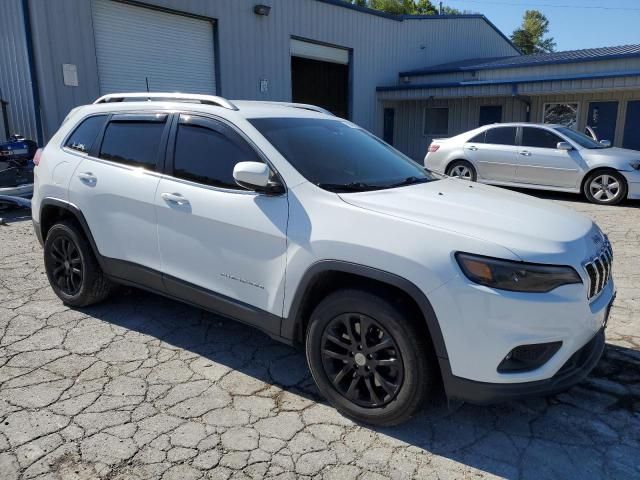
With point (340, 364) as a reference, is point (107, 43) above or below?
above

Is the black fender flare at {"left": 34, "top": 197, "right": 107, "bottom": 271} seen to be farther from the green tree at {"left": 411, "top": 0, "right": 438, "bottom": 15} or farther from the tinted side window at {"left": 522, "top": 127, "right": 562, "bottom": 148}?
the green tree at {"left": 411, "top": 0, "right": 438, "bottom": 15}

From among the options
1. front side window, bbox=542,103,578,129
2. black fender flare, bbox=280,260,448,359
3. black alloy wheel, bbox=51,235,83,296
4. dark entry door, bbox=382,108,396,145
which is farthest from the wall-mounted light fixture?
black fender flare, bbox=280,260,448,359

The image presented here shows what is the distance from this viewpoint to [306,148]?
11.0ft

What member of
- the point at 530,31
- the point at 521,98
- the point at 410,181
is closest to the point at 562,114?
the point at 521,98

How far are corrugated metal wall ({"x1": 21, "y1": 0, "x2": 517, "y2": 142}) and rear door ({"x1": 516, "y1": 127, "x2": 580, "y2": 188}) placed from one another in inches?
296

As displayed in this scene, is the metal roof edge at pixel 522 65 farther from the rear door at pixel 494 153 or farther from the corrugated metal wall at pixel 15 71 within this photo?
the corrugated metal wall at pixel 15 71

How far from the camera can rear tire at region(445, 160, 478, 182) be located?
450 inches

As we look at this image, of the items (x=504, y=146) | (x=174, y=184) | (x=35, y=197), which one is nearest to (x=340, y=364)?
(x=174, y=184)

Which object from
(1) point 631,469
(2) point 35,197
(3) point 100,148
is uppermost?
(3) point 100,148

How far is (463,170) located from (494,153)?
2.66ft

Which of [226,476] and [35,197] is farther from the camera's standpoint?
[35,197]

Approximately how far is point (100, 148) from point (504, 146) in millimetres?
9018

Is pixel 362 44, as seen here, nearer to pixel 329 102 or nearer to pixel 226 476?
pixel 329 102

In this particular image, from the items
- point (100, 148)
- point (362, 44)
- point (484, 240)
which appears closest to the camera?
point (484, 240)
